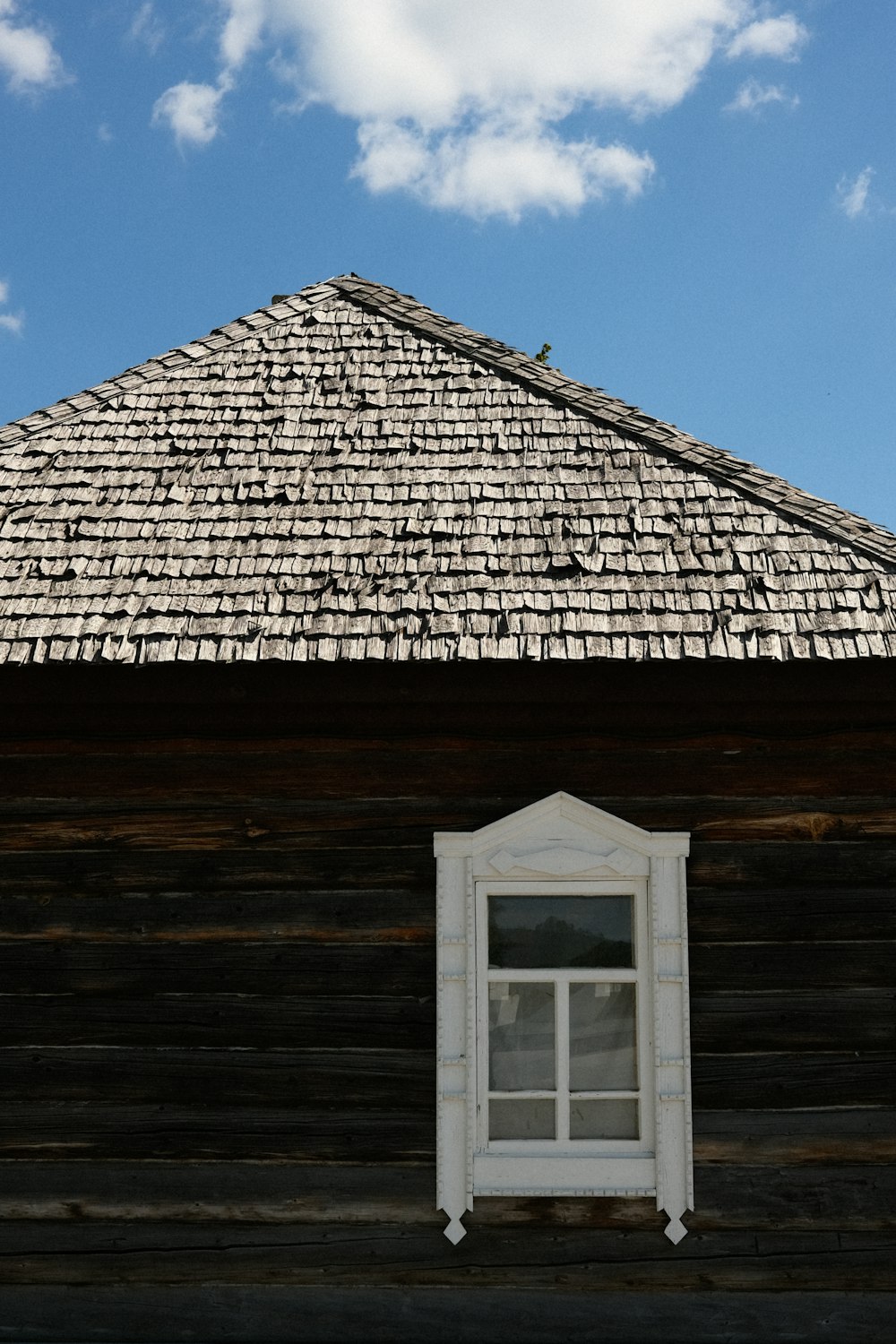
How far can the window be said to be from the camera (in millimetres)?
4246

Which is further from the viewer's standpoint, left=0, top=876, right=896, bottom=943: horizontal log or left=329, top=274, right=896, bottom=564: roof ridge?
left=329, top=274, right=896, bottom=564: roof ridge

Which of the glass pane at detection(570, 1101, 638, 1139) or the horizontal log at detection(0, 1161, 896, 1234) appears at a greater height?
the glass pane at detection(570, 1101, 638, 1139)

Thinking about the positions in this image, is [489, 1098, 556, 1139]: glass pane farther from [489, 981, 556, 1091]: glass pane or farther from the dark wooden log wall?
the dark wooden log wall

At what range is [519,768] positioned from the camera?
14.9ft

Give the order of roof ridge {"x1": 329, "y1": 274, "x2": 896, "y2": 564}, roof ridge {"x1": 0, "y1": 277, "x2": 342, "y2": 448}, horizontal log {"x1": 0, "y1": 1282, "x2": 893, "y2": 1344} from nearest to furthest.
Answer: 1. horizontal log {"x1": 0, "y1": 1282, "x2": 893, "y2": 1344}
2. roof ridge {"x1": 329, "y1": 274, "x2": 896, "y2": 564}
3. roof ridge {"x1": 0, "y1": 277, "x2": 342, "y2": 448}

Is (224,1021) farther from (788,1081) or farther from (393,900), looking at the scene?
(788,1081)

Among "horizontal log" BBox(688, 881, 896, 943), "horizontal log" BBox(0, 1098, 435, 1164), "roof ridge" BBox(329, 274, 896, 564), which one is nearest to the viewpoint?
"horizontal log" BBox(0, 1098, 435, 1164)

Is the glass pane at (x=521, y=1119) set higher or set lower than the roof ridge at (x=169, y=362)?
lower

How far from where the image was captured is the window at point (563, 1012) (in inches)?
167

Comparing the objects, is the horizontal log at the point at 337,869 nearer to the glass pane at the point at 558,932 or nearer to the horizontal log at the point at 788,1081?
the glass pane at the point at 558,932

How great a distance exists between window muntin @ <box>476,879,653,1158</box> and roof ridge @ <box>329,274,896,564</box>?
1880mm

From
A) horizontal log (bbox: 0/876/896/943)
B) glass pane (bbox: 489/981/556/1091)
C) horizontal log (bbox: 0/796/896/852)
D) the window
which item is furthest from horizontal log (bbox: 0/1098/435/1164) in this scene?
horizontal log (bbox: 0/796/896/852)

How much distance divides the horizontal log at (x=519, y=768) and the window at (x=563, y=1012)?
0.20 metres

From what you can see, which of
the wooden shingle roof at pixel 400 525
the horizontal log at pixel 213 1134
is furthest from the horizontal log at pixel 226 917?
the wooden shingle roof at pixel 400 525
